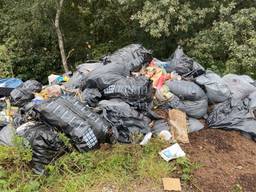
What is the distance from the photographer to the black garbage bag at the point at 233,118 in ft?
15.2

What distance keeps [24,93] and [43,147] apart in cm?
135

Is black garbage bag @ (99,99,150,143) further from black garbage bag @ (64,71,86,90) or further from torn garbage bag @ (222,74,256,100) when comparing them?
torn garbage bag @ (222,74,256,100)

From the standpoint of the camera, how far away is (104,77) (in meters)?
4.60

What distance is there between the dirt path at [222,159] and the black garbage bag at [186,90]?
410 mm

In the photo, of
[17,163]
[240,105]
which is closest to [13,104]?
[17,163]

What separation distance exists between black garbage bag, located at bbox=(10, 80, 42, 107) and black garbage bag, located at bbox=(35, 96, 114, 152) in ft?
3.09

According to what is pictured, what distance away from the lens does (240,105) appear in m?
4.81

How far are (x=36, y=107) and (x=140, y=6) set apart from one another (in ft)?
13.2

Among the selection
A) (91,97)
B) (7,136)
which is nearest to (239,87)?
(91,97)

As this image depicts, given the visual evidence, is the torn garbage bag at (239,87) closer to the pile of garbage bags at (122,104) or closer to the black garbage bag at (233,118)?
the pile of garbage bags at (122,104)

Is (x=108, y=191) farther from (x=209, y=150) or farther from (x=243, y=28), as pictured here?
(x=243, y=28)

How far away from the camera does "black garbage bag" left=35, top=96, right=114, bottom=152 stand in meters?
3.92

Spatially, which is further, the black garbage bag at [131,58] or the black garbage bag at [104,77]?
the black garbage bag at [131,58]

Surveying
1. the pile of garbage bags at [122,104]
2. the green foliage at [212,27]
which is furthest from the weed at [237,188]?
→ the green foliage at [212,27]
